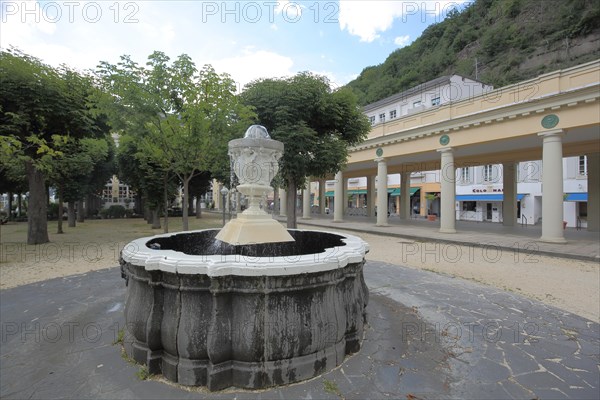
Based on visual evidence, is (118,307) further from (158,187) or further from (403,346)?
(158,187)

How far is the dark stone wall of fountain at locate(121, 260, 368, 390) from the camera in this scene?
8.85 ft

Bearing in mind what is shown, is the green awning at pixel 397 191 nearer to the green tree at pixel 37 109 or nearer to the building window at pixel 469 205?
the building window at pixel 469 205

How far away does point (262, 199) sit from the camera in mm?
4953

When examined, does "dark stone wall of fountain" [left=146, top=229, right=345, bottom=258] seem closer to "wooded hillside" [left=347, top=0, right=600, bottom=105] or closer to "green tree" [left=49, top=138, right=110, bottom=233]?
"green tree" [left=49, top=138, right=110, bottom=233]

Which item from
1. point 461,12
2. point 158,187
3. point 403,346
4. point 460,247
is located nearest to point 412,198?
point 460,247

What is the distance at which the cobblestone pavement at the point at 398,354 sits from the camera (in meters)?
2.70

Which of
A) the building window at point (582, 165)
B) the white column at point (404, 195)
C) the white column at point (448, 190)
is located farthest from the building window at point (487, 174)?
the white column at point (448, 190)

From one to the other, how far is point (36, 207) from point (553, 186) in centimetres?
2172

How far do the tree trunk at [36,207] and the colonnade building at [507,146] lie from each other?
18.6m

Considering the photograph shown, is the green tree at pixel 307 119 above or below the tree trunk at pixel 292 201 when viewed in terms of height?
above

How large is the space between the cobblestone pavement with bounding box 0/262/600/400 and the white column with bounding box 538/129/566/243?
9.41 metres

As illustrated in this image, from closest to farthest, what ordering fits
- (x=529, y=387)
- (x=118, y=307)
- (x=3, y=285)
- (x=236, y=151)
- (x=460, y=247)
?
(x=529, y=387), (x=236, y=151), (x=118, y=307), (x=3, y=285), (x=460, y=247)

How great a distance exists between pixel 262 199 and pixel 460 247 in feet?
36.5

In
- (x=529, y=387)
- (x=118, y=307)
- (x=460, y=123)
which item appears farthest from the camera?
(x=460, y=123)
